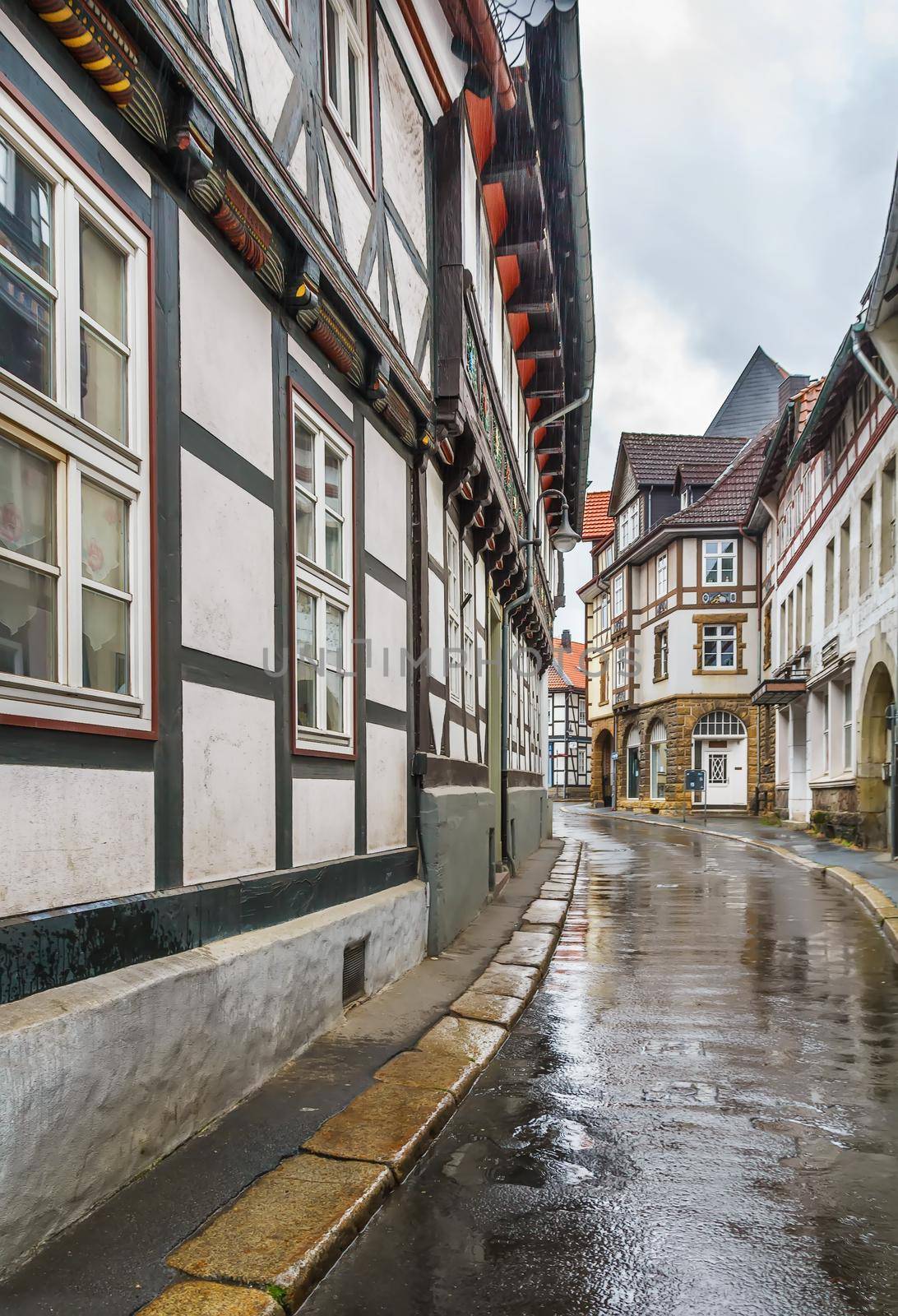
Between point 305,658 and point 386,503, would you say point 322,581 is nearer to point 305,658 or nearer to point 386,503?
point 305,658

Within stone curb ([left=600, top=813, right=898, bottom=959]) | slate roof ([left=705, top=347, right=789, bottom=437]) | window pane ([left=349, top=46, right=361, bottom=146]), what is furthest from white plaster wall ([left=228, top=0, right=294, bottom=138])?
slate roof ([left=705, top=347, right=789, bottom=437])

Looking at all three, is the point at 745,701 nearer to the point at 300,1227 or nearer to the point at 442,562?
the point at 442,562

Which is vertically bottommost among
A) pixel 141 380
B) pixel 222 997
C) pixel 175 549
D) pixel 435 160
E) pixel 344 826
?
pixel 222 997

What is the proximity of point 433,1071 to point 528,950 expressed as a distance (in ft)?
10.5

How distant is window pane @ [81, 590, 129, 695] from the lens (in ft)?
10.6

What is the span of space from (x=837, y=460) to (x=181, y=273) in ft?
60.9

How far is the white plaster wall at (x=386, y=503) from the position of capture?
6.36 metres

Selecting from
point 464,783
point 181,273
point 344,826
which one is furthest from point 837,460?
point 181,273

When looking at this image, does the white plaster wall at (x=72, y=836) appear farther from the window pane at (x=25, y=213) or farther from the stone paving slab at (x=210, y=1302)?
the window pane at (x=25, y=213)

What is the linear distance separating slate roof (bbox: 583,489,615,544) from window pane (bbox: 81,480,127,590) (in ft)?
134

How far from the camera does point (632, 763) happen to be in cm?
3891

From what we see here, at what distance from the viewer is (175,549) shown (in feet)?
12.3

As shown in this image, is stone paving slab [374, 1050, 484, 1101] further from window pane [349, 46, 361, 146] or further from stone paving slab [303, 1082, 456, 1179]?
window pane [349, 46, 361, 146]

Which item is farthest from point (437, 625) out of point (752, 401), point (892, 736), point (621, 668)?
point (752, 401)
